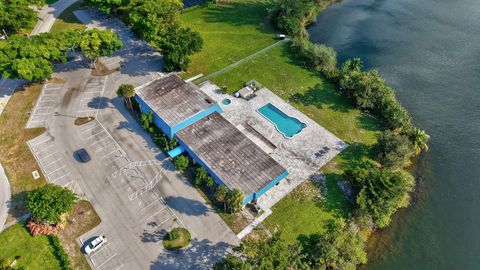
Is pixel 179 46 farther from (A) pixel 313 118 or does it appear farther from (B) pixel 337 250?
(B) pixel 337 250

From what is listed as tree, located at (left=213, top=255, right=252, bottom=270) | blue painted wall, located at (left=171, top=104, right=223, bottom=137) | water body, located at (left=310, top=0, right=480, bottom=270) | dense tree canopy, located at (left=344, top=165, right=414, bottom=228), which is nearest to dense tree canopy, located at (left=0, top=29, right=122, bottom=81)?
blue painted wall, located at (left=171, top=104, right=223, bottom=137)

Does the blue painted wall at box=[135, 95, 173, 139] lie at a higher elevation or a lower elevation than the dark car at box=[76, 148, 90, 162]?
higher

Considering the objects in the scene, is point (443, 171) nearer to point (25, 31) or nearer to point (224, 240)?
point (224, 240)

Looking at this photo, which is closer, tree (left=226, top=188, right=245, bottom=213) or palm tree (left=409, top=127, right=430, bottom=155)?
tree (left=226, top=188, right=245, bottom=213)

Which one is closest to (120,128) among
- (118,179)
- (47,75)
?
(118,179)

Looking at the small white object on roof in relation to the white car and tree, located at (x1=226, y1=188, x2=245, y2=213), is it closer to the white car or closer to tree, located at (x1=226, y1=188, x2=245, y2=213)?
tree, located at (x1=226, y1=188, x2=245, y2=213)

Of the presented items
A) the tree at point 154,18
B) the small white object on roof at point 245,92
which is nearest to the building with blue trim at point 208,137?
the small white object on roof at point 245,92
